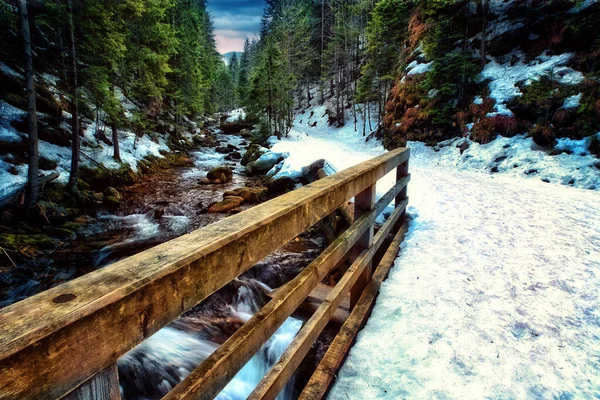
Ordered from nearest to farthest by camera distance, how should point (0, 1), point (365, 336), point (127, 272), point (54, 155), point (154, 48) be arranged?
point (127, 272), point (365, 336), point (0, 1), point (54, 155), point (154, 48)

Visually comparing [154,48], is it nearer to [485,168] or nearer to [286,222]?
[485,168]

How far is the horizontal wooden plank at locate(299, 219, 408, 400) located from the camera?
7.80 ft

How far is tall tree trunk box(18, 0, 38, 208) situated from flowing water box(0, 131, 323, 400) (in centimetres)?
185

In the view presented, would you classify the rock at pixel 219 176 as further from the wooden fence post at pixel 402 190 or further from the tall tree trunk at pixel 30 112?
the wooden fence post at pixel 402 190

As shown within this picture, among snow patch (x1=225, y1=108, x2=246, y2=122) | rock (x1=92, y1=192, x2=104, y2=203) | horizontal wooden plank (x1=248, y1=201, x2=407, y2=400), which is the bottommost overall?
rock (x1=92, y1=192, x2=104, y2=203)

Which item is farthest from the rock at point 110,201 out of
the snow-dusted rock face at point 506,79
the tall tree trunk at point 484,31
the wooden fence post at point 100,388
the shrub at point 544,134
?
the tall tree trunk at point 484,31

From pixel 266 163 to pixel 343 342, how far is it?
1419 centimetres

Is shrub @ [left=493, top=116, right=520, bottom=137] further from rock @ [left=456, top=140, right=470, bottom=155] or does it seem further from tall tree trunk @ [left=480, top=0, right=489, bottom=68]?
tall tree trunk @ [left=480, top=0, right=489, bottom=68]

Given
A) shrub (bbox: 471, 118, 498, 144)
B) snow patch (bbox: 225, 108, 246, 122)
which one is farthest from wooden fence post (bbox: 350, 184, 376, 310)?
snow patch (bbox: 225, 108, 246, 122)

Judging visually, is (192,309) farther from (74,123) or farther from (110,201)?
(74,123)

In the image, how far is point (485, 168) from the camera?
480 inches

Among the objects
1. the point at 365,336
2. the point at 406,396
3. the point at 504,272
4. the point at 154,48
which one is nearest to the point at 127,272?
the point at 406,396

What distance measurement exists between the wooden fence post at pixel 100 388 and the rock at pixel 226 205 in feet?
32.5

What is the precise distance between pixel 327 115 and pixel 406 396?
39.1 metres
